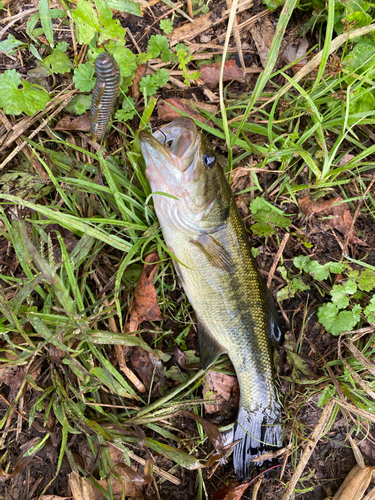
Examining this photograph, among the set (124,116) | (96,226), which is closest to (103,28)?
(124,116)

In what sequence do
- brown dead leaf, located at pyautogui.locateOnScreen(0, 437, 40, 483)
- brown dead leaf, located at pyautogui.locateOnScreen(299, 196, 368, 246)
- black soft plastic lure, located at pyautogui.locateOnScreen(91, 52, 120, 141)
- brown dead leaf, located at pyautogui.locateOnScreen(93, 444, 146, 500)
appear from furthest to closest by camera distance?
brown dead leaf, located at pyautogui.locateOnScreen(299, 196, 368, 246) < brown dead leaf, located at pyautogui.locateOnScreen(93, 444, 146, 500) < brown dead leaf, located at pyautogui.locateOnScreen(0, 437, 40, 483) < black soft plastic lure, located at pyautogui.locateOnScreen(91, 52, 120, 141)

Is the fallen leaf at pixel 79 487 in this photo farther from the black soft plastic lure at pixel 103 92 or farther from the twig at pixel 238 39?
the twig at pixel 238 39

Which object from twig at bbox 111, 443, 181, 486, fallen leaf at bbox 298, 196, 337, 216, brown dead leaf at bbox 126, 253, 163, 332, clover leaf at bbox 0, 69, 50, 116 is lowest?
twig at bbox 111, 443, 181, 486

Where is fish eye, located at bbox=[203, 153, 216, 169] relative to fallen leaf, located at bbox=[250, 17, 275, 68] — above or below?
below

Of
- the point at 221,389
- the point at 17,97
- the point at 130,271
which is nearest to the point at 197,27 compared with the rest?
the point at 17,97

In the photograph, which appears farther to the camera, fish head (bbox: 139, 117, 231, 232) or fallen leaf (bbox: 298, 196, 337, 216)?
fallen leaf (bbox: 298, 196, 337, 216)

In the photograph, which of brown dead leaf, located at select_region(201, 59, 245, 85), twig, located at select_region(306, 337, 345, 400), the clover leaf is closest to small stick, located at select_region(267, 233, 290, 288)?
twig, located at select_region(306, 337, 345, 400)

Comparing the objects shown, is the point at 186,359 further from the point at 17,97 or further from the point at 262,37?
the point at 262,37

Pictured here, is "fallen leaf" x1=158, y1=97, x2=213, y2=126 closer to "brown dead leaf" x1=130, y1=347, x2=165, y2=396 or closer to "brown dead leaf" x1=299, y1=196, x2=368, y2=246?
"brown dead leaf" x1=299, y1=196, x2=368, y2=246
